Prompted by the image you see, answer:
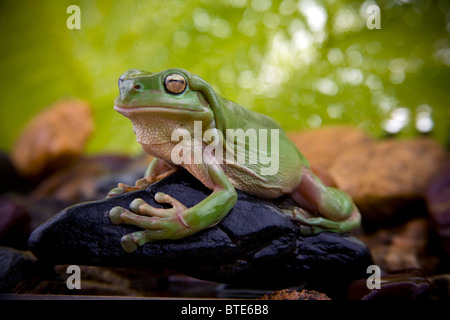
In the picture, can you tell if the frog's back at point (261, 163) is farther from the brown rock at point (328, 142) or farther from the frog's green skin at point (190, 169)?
the brown rock at point (328, 142)

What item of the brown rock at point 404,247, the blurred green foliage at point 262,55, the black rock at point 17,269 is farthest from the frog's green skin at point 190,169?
the blurred green foliage at point 262,55

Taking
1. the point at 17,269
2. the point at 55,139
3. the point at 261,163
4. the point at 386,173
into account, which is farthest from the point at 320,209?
the point at 55,139

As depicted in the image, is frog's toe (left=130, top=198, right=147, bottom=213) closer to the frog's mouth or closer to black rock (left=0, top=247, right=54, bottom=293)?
the frog's mouth

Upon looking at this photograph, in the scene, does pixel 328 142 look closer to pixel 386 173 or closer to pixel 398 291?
pixel 386 173

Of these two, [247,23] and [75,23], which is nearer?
[75,23]

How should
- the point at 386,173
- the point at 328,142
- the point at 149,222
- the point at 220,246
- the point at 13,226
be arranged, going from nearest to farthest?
the point at 149,222
the point at 220,246
the point at 13,226
the point at 386,173
the point at 328,142
